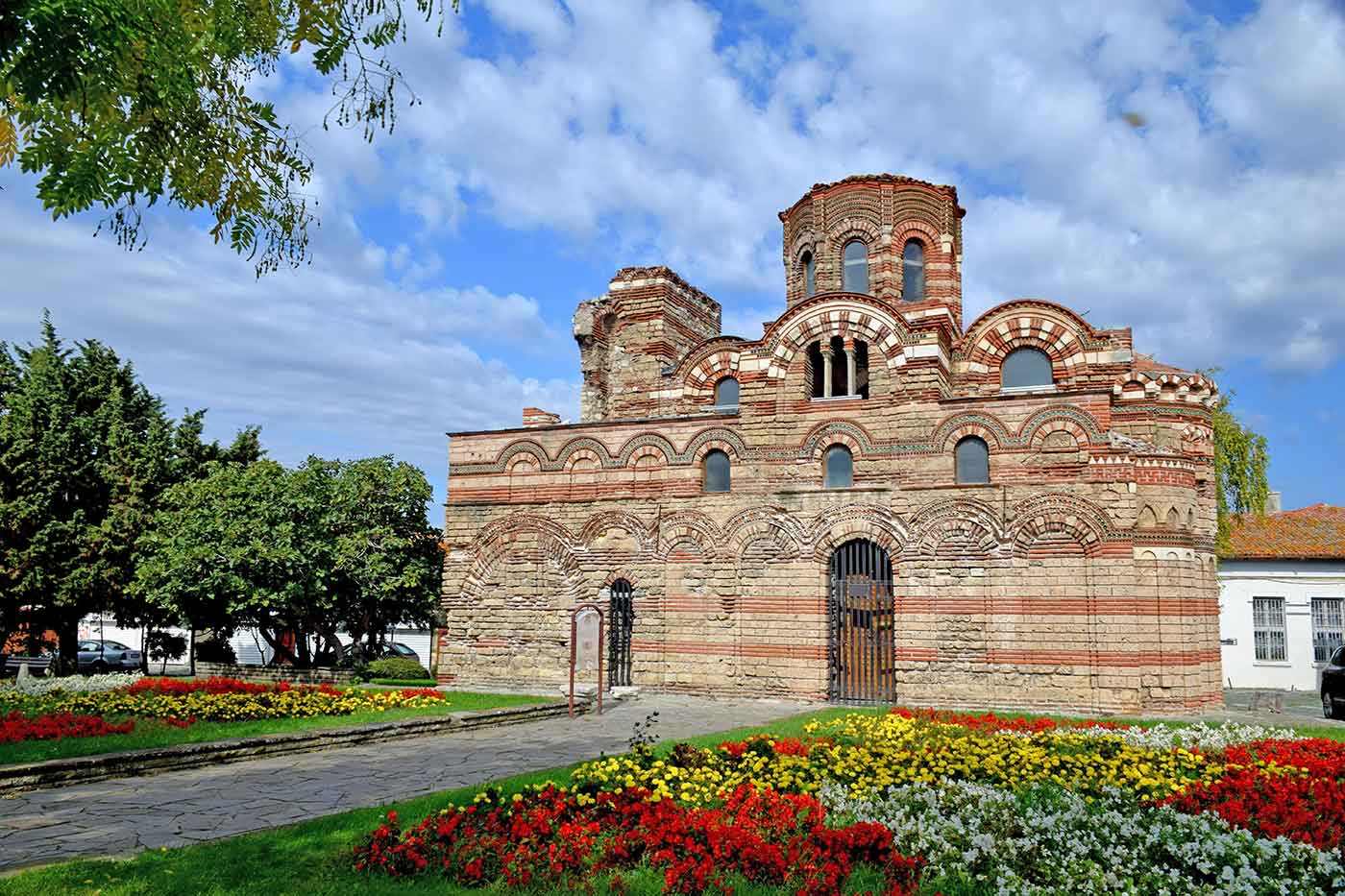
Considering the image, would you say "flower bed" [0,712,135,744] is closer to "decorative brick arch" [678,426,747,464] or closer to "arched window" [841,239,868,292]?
"decorative brick arch" [678,426,747,464]

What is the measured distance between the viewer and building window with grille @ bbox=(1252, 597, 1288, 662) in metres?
29.1

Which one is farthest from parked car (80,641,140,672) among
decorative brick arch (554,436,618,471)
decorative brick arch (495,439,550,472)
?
decorative brick arch (554,436,618,471)

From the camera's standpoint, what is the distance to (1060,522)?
17688mm

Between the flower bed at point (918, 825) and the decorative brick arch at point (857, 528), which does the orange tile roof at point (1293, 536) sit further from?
the flower bed at point (918, 825)

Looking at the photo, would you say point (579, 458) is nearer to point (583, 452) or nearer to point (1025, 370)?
point (583, 452)

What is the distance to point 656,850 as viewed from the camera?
636cm

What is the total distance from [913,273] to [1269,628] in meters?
16.7

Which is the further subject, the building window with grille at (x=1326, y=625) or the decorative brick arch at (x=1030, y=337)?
the building window with grille at (x=1326, y=625)

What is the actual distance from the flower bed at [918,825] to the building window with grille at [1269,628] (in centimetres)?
2290

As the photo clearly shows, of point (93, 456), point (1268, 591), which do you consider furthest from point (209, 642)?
point (1268, 591)

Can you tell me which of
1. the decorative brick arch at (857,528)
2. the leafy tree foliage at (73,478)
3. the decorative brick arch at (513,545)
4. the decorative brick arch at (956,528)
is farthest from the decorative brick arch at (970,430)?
the leafy tree foliage at (73,478)

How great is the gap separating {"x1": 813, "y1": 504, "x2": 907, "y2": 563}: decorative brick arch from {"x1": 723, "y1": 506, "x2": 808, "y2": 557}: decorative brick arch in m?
0.38

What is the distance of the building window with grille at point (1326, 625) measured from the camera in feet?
93.1

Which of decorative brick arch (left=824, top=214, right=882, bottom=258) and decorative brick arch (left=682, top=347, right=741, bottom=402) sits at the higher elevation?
decorative brick arch (left=824, top=214, right=882, bottom=258)
